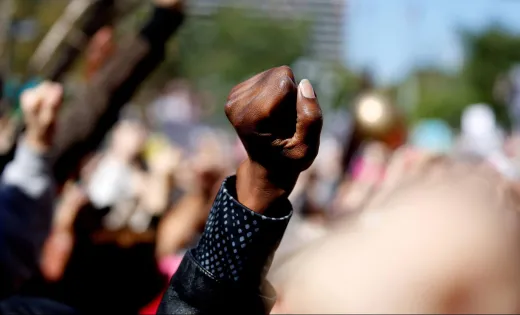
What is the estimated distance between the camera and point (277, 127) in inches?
42.8

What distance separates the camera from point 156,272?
2846 millimetres

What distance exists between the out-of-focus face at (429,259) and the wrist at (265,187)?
20cm

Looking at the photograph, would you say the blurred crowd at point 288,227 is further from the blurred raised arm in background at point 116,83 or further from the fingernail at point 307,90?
the fingernail at point 307,90

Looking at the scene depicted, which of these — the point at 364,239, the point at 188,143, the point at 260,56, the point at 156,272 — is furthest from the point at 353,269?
the point at 260,56

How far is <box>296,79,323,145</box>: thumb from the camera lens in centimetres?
108

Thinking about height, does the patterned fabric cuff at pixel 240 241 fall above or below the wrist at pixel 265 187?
below

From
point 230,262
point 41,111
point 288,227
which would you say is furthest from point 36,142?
point 230,262

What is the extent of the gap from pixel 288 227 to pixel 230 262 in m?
1.94

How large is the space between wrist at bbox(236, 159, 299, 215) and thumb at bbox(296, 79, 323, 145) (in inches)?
2.4

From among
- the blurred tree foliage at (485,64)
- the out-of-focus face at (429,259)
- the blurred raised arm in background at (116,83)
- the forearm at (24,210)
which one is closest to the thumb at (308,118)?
the out-of-focus face at (429,259)

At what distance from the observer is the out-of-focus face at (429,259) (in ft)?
3.79

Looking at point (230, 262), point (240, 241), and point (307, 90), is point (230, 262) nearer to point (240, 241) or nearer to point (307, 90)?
point (240, 241)

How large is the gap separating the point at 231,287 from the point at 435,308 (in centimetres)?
28

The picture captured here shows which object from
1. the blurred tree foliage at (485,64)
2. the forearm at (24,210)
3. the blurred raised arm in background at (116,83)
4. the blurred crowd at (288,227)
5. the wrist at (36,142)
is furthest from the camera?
the blurred tree foliage at (485,64)
